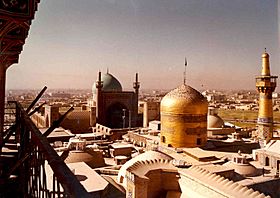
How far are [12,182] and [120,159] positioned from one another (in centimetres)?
895

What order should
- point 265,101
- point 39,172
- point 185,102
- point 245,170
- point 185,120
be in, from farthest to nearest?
point 265,101
point 185,102
point 185,120
point 245,170
point 39,172

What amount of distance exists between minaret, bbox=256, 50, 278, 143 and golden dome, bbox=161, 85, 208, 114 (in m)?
4.07

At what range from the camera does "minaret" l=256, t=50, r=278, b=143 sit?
15.4 meters

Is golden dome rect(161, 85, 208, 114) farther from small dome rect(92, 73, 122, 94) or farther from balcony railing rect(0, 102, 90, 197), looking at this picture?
small dome rect(92, 73, 122, 94)

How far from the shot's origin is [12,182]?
3021 mm

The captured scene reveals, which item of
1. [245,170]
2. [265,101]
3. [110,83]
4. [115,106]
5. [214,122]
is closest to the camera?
[245,170]

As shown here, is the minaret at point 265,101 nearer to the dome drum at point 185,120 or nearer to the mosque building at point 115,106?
the dome drum at point 185,120

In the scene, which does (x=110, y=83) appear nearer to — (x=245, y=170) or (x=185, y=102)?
(x=185, y=102)

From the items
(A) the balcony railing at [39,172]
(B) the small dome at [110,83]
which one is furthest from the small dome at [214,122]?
(A) the balcony railing at [39,172]

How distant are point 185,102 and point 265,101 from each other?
539 centimetres

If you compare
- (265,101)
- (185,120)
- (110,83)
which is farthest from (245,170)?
(110,83)

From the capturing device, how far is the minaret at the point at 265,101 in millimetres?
15367

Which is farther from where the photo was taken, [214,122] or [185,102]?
[214,122]

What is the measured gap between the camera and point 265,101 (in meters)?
15.6
